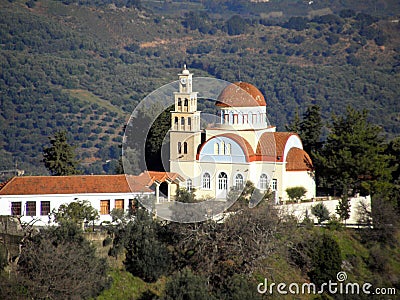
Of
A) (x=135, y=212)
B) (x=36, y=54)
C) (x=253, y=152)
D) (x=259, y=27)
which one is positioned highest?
(x=259, y=27)

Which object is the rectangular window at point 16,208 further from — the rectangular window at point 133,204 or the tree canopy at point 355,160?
the tree canopy at point 355,160

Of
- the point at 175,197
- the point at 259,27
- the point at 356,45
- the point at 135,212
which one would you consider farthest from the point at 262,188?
the point at 259,27

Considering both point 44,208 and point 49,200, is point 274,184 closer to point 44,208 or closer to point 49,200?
A: point 49,200

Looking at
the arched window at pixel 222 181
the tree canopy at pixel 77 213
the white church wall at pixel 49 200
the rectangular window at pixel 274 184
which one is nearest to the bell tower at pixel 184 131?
the arched window at pixel 222 181

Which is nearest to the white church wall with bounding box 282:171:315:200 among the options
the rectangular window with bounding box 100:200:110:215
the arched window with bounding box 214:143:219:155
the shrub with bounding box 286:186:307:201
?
the shrub with bounding box 286:186:307:201

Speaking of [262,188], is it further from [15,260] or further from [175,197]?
[15,260]

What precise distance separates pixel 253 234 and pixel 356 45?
11941cm

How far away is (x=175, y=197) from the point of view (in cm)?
4478

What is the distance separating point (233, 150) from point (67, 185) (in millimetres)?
9009

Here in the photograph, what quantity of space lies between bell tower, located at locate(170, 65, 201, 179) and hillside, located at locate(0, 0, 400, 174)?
3781 centimetres

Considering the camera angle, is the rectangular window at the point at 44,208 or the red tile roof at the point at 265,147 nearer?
the rectangular window at the point at 44,208

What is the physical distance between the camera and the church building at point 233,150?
4650cm

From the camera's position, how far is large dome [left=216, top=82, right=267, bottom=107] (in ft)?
156

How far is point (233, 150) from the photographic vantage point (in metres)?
46.5
